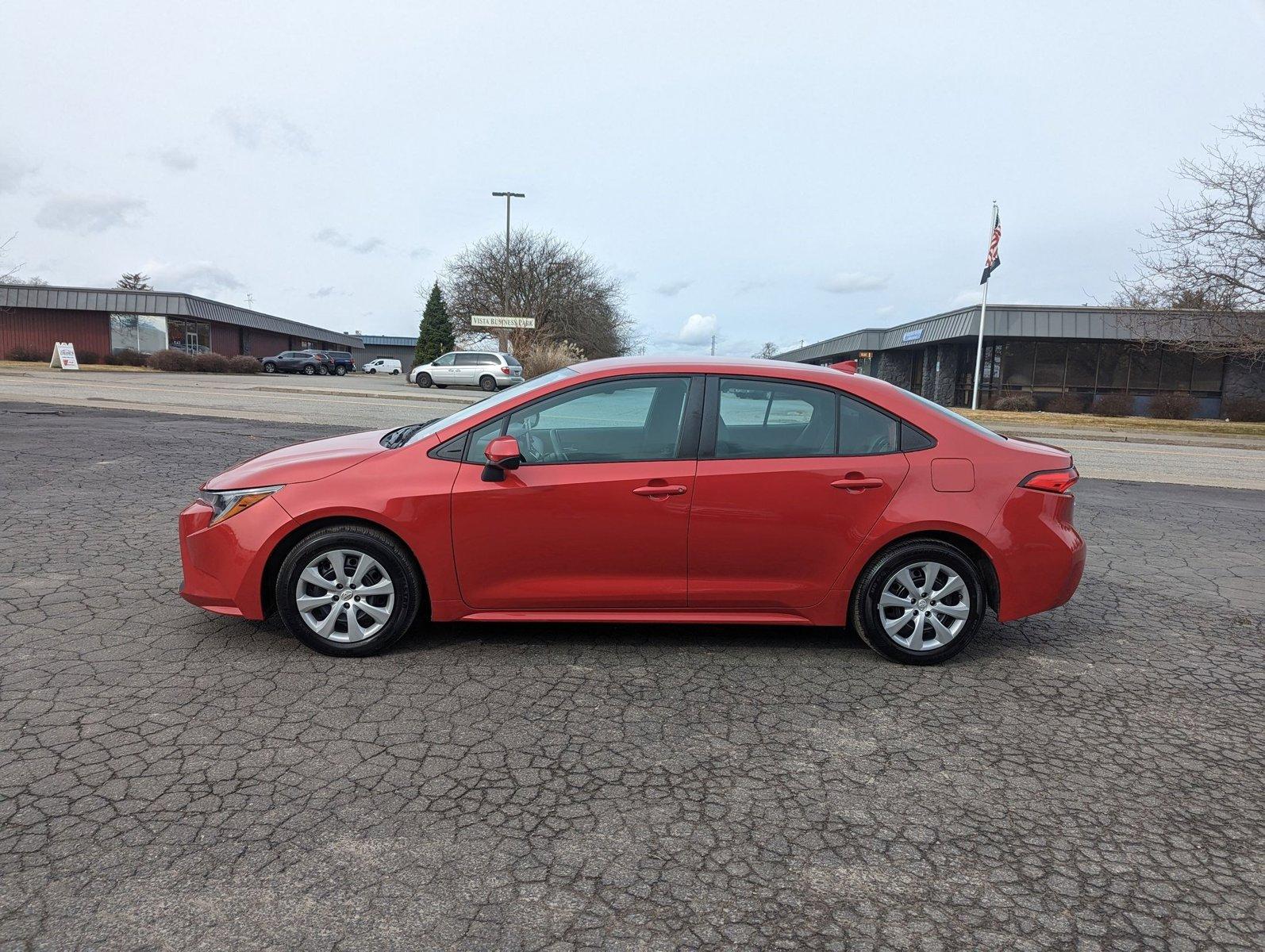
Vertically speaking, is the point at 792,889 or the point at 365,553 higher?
the point at 365,553

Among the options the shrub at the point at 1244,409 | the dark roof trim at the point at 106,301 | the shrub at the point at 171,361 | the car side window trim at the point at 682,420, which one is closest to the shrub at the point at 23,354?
the dark roof trim at the point at 106,301

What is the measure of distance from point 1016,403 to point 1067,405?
2.02 m

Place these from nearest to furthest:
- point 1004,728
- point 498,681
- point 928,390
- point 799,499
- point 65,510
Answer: point 1004,728 < point 498,681 < point 799,499 < point 65,510 < point 928,390

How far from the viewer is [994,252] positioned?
101 ft

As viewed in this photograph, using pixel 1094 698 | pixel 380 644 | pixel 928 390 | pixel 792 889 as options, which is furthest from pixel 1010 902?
pixel 928 390

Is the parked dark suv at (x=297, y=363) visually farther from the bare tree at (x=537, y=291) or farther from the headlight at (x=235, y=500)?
the headlight at (x=235, y=500)

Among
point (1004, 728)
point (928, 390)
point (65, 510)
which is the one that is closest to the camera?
point (1004, 728)

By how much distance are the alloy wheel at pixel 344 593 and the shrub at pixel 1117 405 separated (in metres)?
36.2

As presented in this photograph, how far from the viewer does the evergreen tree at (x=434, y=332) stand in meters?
70.8

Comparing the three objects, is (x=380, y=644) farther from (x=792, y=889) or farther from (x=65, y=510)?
(x=65, y=510)

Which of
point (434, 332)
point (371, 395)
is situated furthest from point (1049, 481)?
point (434, 332)

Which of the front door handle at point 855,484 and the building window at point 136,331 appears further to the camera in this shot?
the building window at point 136,331

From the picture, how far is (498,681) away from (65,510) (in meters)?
5.49

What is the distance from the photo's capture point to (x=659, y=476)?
4301 millimetres
